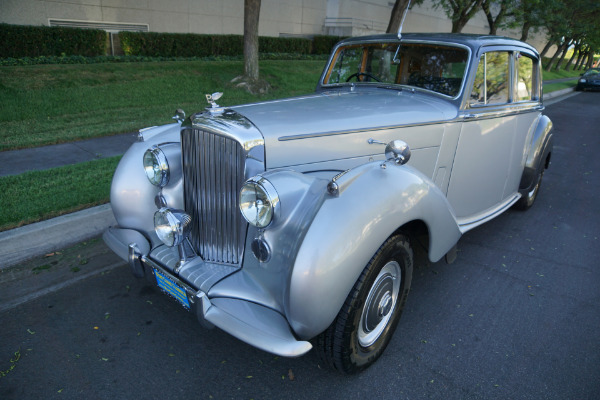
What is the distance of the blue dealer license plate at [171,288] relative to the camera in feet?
7.09

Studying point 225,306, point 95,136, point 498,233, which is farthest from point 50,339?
point 95,136

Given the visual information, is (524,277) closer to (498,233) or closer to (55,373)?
(498,233)

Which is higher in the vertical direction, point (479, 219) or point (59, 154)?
point (479, 219)

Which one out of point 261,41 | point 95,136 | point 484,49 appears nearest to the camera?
point 484,49

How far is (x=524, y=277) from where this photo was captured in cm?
340

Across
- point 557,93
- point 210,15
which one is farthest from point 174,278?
point 557,93

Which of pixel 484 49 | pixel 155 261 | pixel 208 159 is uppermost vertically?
pixel 484 49

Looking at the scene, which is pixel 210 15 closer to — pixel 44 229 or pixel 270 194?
pixel 44 229

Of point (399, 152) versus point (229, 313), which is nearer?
point (229, 313)

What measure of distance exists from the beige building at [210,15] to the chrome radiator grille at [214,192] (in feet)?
41.3

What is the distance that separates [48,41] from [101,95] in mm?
4306

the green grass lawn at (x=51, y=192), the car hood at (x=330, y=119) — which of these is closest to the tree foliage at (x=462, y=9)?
the car hood at (x=330, y=119)

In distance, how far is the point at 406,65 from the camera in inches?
137

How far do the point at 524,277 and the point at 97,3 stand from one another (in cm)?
1508
